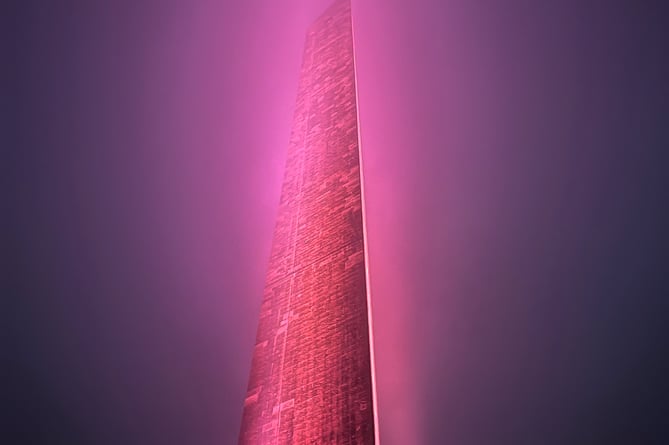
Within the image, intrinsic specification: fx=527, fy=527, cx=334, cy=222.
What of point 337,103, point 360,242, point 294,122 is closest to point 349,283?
point 360,242

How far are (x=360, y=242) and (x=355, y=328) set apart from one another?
1.13 meters

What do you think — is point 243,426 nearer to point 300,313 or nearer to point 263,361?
point 263,361

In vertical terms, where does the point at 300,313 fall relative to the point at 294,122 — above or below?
below

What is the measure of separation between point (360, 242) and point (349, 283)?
56 cm

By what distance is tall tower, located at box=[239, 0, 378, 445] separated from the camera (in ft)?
18.4

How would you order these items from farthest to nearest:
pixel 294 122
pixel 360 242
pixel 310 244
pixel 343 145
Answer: pixel 294 122
pixel 343 145
pixel 310 244
pixel 360 242

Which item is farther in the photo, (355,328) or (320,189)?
(320,189)

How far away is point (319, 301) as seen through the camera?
21.4ft

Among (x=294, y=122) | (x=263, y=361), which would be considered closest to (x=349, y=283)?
(x=263, y=361)

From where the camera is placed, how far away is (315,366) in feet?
19.9

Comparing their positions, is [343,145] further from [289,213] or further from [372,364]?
[372,364]

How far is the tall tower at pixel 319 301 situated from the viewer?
18.4ft

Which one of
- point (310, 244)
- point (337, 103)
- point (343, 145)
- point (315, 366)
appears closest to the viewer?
point (315, 366)

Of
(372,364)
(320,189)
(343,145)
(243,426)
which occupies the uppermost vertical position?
(343,145)
